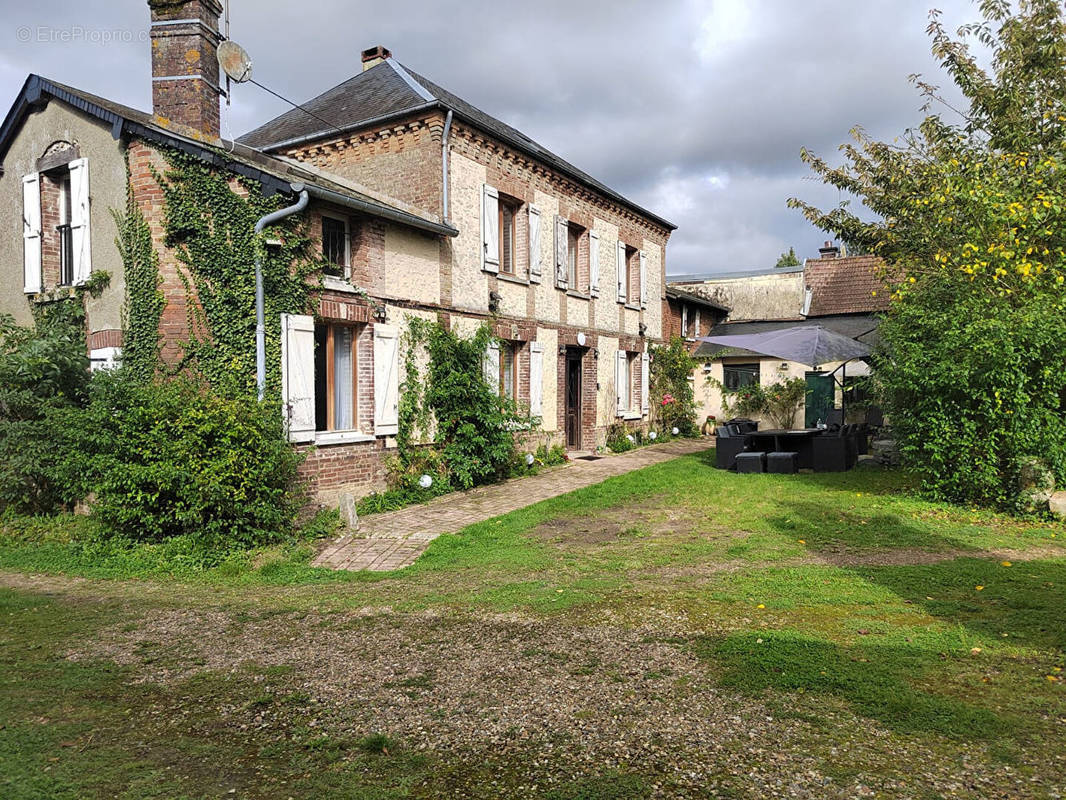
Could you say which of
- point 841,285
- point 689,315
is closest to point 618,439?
point 689,315

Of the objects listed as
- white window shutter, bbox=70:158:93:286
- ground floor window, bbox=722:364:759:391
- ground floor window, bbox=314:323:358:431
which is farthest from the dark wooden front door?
white window shutter, bbox=70:158:93:286

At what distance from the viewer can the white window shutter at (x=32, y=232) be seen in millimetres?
9148

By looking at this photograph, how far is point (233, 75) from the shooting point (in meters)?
8.68

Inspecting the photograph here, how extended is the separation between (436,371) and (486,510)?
2.42 metres

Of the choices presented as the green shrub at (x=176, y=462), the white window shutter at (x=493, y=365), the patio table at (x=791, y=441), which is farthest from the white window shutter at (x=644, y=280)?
the green shrub at (x=176, y=462)

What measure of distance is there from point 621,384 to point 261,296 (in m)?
10.4

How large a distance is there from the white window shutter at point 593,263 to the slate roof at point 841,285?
36.2 ft

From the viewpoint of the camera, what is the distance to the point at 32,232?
9.21 metres

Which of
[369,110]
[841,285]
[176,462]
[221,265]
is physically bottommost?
[176,462]

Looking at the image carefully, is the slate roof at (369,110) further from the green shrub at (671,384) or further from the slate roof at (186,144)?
the green shrub at (671,384)

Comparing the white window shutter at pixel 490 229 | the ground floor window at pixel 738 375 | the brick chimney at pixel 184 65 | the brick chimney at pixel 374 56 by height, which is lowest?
the ground floor window at pixel 738 375

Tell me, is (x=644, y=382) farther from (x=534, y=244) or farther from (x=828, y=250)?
(x=828, y=250)

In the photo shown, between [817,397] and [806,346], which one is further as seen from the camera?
[817,397]

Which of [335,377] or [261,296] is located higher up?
[261,296]
